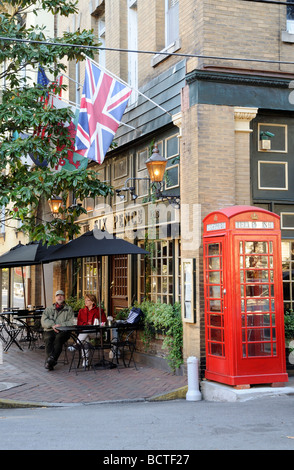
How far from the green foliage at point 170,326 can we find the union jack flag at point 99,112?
3.17 meters

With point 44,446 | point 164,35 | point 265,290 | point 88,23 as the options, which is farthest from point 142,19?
point 44,446

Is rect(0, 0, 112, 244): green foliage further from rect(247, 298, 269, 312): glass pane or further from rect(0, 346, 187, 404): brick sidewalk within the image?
rect(247, 298, 269, 312): glass pane

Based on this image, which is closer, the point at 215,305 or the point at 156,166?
the point at 215,305

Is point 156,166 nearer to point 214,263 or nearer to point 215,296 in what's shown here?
point 214,263

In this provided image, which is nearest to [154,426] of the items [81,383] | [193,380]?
[193,380]

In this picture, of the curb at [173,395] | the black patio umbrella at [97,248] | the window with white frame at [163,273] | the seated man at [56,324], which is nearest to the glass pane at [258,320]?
the curb at [173,395]

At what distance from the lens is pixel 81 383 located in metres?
11.1

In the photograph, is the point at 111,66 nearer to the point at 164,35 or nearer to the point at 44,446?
the point at 164,35

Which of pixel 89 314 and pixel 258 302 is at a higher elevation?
pixel 258 302

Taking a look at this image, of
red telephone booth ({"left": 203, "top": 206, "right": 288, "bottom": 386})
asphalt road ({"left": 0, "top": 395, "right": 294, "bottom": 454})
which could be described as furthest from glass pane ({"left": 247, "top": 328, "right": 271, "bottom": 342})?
asphalt road ({"left": 0, "top": 395, "right": 294, "bottom": 454})

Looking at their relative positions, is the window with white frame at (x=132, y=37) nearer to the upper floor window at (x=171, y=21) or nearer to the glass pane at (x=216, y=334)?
the upper floor window at (x=171, y=21)

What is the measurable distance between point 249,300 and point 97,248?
150 inches

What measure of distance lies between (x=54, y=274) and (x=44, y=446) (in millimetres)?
14665

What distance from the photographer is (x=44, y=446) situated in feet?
20.8
